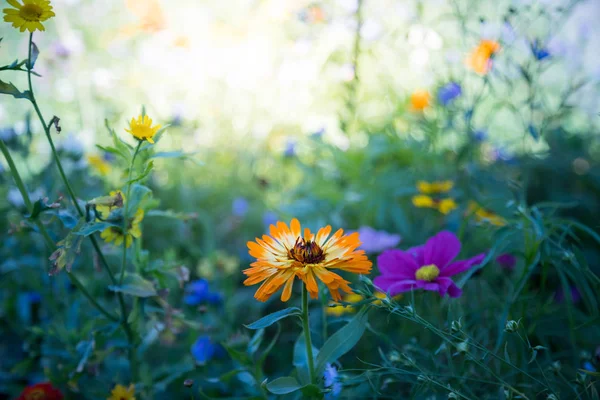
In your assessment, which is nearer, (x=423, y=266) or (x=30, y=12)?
(x=30, y=12)

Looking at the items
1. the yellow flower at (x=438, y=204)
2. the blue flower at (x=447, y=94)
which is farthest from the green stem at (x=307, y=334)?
the blue flower at (x=447, y=94)

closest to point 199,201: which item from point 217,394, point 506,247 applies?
point 217,394

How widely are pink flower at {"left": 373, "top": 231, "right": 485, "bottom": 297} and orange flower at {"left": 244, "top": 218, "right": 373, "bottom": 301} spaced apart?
128 mm

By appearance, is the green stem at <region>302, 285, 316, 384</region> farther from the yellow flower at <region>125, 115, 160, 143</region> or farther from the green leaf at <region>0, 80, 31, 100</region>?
the green leaf at <region>0, 80, 31, 100</region>

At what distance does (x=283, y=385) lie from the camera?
2.11 feet

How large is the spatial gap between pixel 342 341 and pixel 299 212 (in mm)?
646

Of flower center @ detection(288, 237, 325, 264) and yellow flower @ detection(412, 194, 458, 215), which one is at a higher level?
yellow flower @ detection(412, 194, 458, 215)

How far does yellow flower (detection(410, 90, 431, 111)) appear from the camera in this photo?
1.64 m

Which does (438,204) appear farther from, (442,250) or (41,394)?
(41,394)

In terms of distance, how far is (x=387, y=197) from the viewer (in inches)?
50.2

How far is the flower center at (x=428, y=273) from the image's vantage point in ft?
2.40

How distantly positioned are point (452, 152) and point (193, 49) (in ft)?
3.60

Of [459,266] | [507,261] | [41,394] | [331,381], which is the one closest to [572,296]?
[507,261]

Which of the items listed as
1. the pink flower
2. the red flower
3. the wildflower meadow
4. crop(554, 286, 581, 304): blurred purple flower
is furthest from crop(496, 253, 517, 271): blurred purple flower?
the red flower
